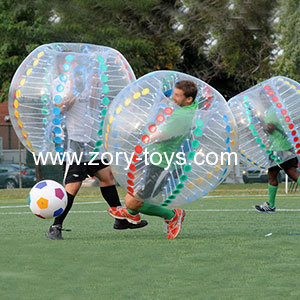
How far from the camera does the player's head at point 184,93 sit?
6926mm

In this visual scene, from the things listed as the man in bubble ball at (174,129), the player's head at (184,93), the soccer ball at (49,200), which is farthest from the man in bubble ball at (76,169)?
the player's head at (184,93)

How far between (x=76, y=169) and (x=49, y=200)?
45cm

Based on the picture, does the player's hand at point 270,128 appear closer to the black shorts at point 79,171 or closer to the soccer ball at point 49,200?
the black shorts at point 79,171

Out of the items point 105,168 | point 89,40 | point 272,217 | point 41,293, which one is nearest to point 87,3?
point 89,40

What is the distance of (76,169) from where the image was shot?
7.77 metres

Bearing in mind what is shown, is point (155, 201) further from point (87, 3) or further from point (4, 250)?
point (87, 3)

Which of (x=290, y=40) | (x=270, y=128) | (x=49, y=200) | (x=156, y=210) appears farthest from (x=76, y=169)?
(x=290, y=40)

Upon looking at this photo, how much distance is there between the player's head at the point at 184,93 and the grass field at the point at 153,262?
1.35 metres

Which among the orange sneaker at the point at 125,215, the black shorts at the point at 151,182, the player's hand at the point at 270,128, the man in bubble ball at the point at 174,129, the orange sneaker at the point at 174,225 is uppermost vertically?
the man in bubble ball at the point at 174,129

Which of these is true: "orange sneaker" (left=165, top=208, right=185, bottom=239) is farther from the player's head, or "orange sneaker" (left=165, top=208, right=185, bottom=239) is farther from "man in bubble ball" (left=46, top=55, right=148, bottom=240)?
the player's head

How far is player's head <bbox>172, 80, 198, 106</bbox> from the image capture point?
693 cm

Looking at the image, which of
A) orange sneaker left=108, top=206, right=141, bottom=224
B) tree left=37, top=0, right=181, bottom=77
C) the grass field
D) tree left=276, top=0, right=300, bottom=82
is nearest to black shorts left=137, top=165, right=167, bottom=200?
the grass field

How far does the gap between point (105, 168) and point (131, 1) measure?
18362 millimetres

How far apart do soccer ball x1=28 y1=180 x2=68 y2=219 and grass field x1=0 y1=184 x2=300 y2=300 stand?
1.05ft
